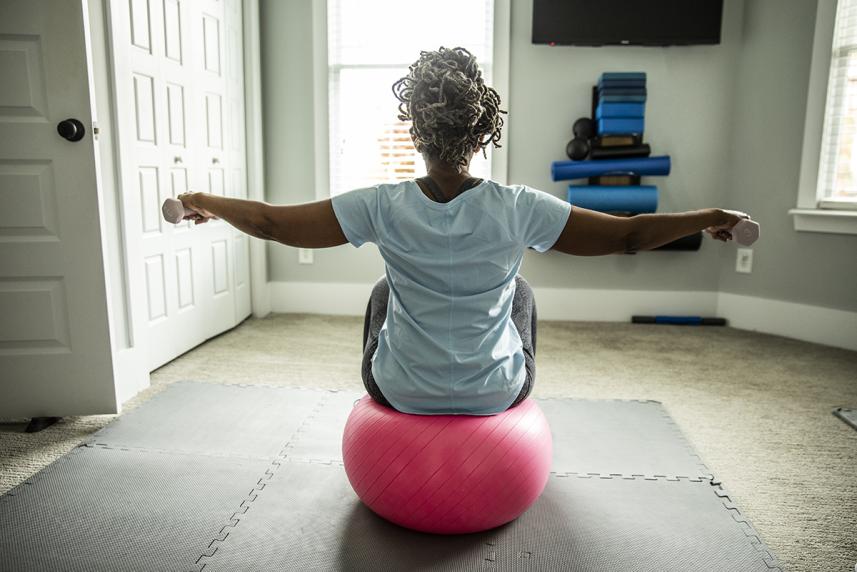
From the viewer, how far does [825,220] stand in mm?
3188

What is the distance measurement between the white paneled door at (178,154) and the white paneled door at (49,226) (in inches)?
12.3

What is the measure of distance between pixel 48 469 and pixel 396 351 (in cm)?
113

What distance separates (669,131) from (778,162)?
614 mm

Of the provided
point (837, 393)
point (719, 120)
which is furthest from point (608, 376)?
point (719, 120)

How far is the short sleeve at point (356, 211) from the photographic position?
1.35 m

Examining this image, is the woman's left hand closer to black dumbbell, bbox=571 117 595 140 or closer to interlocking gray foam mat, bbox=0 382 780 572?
interlocking gray foam mat, bbox=0 382 780 572

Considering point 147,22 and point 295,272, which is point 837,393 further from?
point 147,22

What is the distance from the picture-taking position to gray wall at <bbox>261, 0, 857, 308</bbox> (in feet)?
11.0

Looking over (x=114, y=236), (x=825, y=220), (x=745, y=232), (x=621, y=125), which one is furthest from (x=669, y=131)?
(x=114, y=236)

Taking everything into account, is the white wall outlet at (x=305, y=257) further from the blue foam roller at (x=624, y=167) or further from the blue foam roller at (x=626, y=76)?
the blue foam roller at (x=626, y=76)

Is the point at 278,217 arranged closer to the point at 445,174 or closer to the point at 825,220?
the point at 445,174

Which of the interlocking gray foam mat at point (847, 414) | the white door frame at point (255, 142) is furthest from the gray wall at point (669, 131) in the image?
the interlocking gray foam mat at point (847, 414)

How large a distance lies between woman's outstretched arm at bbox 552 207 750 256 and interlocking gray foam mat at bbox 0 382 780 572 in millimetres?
708

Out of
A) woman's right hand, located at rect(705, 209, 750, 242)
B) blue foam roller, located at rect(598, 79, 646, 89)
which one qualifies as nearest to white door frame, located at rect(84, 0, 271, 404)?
woman's right hand, located at rect(705, 209, 750, 242)
